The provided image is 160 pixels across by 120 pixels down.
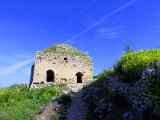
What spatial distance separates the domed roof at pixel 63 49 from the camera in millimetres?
36109

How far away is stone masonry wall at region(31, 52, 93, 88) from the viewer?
112 feet

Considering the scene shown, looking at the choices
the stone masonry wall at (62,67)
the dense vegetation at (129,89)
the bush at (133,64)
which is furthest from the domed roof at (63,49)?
the bush at (133,64)

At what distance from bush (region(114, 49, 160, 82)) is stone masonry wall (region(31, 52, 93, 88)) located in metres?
15.0

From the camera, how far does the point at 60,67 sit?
34.9 m

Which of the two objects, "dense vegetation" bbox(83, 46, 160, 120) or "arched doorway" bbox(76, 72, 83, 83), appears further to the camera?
"arched doorway" bbox(76, 72, 83, 83)

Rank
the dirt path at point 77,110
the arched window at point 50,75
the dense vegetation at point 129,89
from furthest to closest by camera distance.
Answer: the arched window at point 50,75 < the dirt path at point 77,110 < the dense vegetation at point 129,89

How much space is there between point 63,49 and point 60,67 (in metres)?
3.20

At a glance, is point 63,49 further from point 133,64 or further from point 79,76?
point 133,64

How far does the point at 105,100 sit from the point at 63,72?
17.6 metres

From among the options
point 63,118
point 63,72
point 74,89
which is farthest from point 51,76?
point 63,118

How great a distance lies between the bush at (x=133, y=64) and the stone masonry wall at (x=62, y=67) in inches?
592

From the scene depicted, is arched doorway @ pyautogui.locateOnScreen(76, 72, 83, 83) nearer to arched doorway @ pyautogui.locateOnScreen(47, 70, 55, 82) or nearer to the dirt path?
arched doorway @ pyautogui.locateOnScreen(47, 70, 55, 82)

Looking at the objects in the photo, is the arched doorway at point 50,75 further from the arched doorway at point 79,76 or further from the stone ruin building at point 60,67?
the arched doorway at point 79,76

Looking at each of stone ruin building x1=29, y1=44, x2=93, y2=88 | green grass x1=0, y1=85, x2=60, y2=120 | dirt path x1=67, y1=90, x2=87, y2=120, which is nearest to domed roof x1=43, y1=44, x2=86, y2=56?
stone ruin building x1=29, y1=44, x2=93, y2=88
